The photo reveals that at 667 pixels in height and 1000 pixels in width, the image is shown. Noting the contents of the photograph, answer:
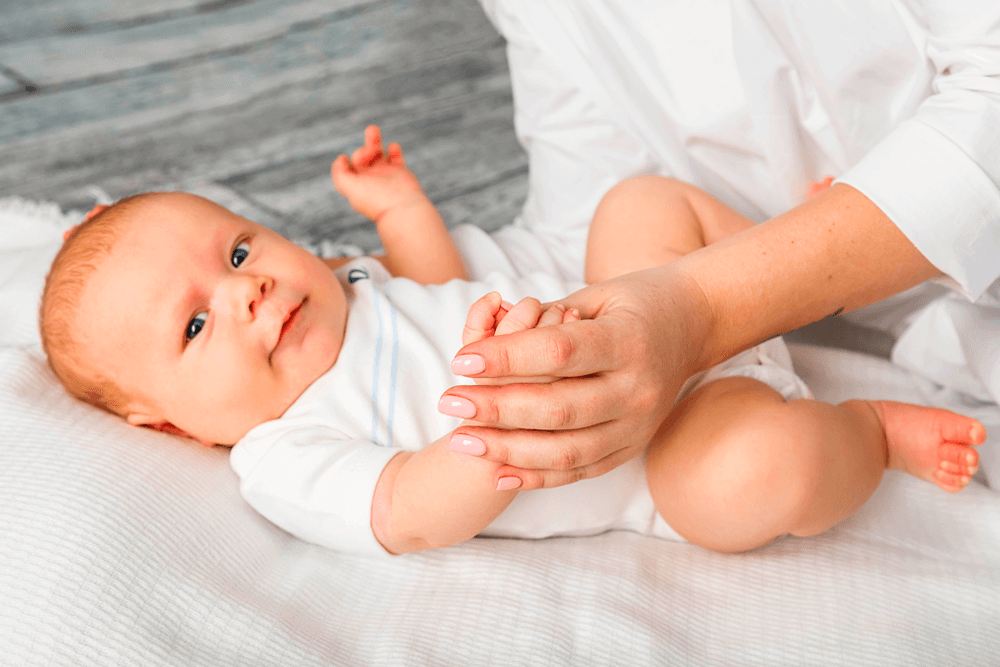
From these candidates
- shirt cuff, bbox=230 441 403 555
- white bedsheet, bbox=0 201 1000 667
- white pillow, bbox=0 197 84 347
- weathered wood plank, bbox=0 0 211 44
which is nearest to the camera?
white bedsheet, bbox=0 201 1000 667

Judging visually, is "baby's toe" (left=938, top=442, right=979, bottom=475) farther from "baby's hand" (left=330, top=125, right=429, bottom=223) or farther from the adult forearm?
"baby's hand" (left=330, top=125, right=429, bottom=223)

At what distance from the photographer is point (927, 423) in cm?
82

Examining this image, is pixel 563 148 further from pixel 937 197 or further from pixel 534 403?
pixel 534 403

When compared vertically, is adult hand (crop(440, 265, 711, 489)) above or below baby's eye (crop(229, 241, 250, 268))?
below

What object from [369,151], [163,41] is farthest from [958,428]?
[163,41]

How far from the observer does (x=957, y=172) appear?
70 cm

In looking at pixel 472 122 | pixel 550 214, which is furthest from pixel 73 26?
pixel 550 214

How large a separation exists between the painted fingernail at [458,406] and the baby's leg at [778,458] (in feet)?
1.10

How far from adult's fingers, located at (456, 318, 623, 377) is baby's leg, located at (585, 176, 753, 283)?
0.41 m

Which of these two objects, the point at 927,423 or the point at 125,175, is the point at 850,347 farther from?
the point at 125,175

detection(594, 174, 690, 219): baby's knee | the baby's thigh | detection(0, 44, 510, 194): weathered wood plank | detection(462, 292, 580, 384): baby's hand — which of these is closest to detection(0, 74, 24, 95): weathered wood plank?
detection(0, 44, 510, 194): weathered wood plank

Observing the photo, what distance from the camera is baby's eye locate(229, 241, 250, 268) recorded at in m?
0.93

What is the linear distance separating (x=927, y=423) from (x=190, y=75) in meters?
1.54

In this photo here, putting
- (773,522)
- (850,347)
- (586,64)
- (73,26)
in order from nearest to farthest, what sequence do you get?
(773,522) < (586,64) < (850,347) < (73,26)
